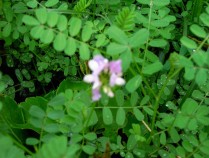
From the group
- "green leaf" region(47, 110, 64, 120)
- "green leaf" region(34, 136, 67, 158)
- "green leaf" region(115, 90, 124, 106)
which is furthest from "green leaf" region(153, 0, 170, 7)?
"green leaf" region(34, 136, 67, 158)

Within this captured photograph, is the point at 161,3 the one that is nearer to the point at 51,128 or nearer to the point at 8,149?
the point at 51,128

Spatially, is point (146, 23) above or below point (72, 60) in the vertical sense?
above

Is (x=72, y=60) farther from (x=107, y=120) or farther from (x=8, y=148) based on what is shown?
(x=8, y=148)

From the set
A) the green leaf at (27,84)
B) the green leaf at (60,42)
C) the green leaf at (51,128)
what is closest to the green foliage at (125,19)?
the green leaf at (60,42)

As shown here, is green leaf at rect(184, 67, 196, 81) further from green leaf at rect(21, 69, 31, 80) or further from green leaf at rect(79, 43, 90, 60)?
green leaf at rect(21, 69, 31, 80)

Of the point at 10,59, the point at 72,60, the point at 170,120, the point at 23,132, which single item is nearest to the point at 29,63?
the point at 10,59

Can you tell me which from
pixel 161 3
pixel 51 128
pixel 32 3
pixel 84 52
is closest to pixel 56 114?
pixel 51 128
